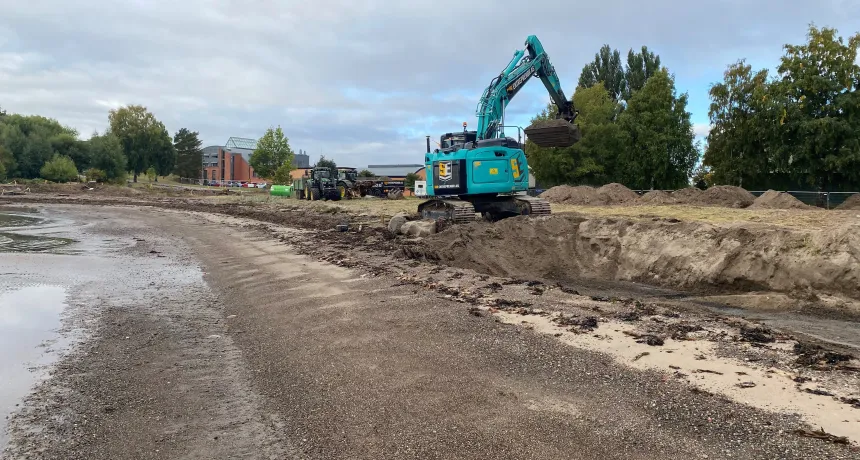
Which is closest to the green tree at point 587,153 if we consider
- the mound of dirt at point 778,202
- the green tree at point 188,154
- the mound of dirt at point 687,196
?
the mound of dirt at point 687,196

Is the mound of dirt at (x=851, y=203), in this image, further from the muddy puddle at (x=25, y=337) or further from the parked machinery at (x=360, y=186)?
the parked machinery at (x=360, y=186)

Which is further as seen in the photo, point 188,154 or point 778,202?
point 188,154

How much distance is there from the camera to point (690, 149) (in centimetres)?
3959

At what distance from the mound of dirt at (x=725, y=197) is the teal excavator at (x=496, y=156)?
38.5 feet

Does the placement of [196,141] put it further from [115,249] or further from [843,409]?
[843,409]

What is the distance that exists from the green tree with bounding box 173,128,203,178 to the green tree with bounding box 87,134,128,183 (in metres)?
31.0

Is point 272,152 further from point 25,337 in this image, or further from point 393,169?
point 25,337

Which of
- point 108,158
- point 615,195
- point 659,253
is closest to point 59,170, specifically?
point 108,158

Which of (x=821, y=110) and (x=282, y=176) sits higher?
(x=821, y=110)

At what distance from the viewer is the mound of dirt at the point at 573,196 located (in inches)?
1199

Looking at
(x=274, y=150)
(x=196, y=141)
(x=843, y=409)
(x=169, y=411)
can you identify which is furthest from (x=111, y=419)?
(x=196, y=141)

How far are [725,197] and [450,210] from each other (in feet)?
52.5

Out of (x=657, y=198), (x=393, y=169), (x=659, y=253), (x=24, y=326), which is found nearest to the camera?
(x=24, y=326)

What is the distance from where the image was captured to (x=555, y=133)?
14859 mm
